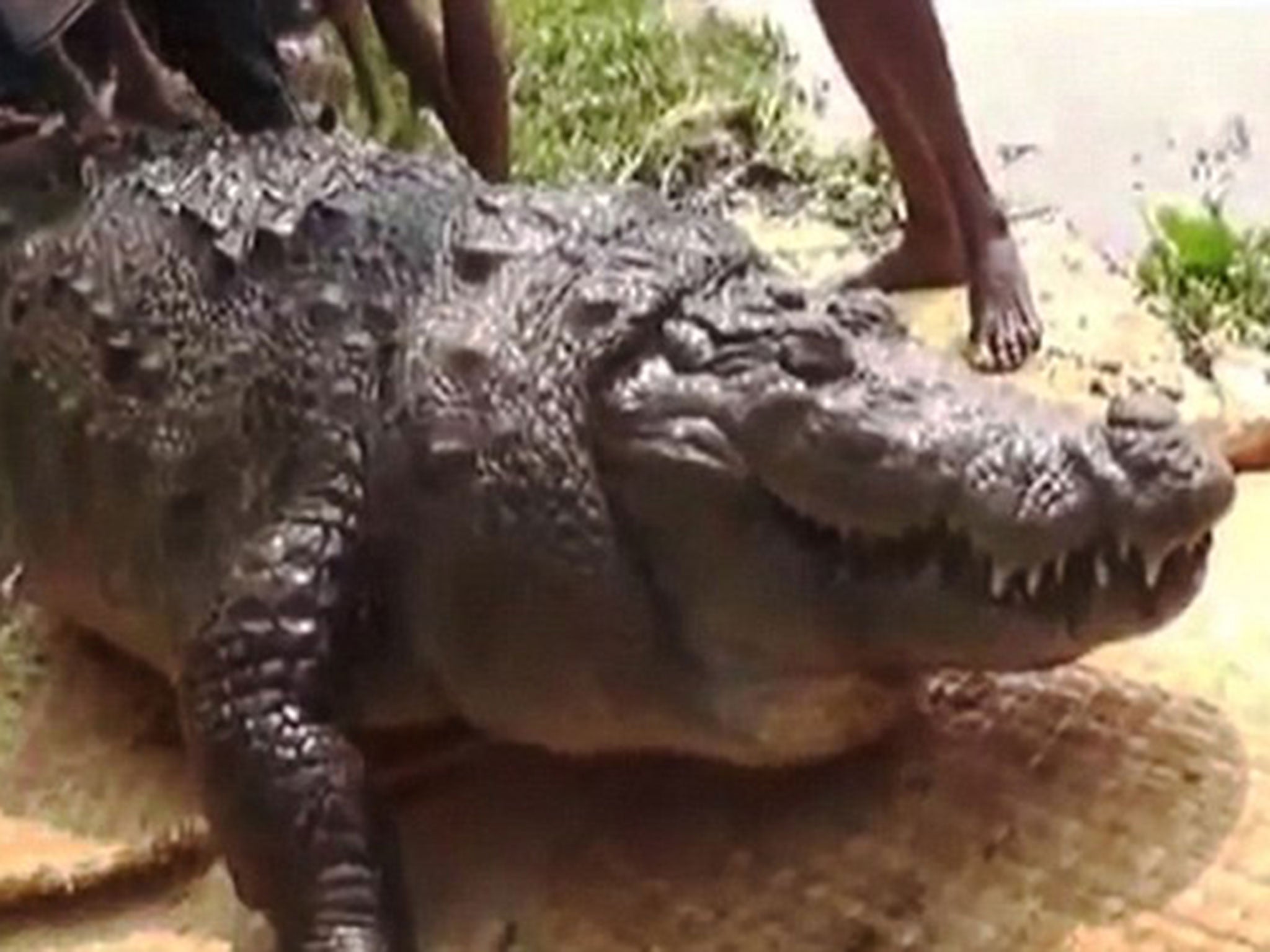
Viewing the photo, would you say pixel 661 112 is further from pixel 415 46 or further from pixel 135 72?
pixel 135 72

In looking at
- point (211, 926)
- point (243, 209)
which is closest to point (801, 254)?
point (243, 209)

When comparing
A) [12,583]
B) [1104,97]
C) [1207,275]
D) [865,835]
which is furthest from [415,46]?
[865,835]

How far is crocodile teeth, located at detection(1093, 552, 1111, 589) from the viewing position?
173 cm

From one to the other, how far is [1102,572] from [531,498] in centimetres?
35

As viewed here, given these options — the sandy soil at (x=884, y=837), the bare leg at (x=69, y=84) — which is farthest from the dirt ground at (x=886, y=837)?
the bare leg at (x=69, y=84)

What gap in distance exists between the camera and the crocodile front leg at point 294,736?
185cm

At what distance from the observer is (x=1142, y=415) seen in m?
1.75

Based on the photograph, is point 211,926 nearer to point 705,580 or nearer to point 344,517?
point 344,517

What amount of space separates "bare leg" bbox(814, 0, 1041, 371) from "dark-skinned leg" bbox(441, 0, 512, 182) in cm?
33

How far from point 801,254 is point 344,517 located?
47.5 inches

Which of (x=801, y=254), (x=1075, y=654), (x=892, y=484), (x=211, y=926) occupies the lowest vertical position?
(x=801, y=254)

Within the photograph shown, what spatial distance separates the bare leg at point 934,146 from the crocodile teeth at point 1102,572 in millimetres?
931

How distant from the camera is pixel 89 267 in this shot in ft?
6.95

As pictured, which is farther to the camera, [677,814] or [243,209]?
[243,209]
